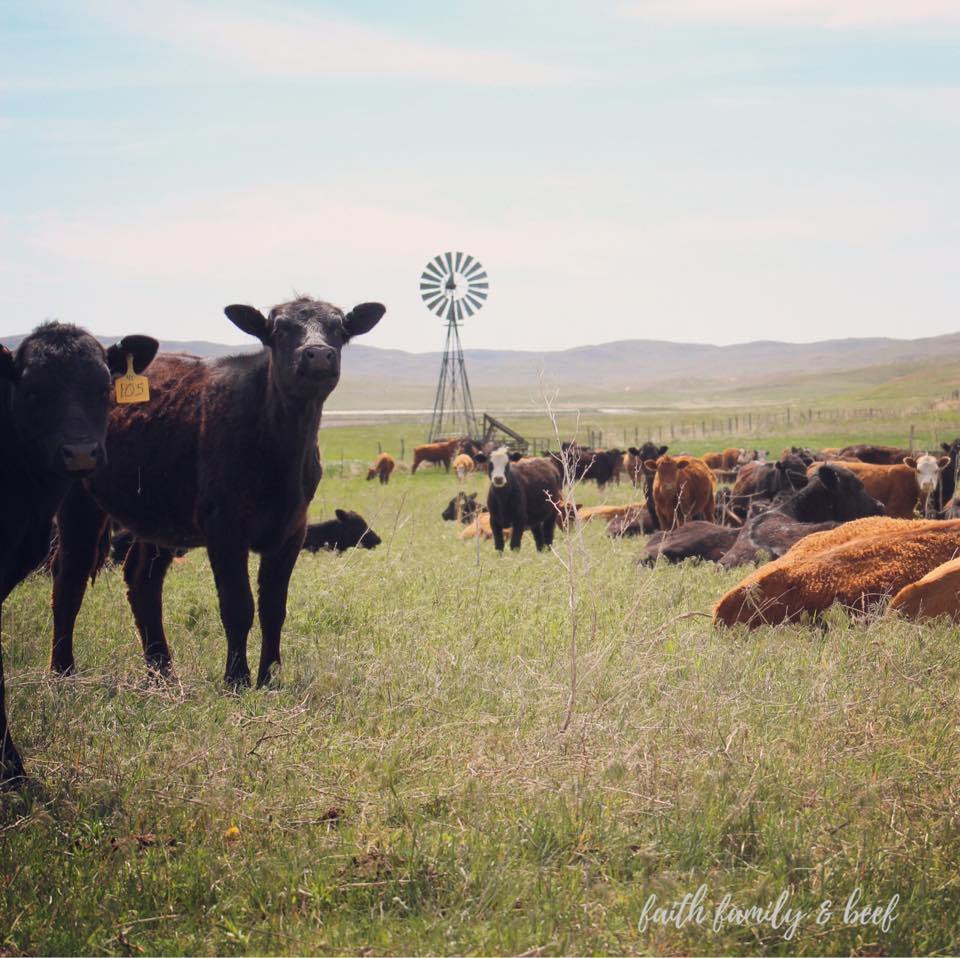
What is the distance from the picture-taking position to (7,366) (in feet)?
18.0

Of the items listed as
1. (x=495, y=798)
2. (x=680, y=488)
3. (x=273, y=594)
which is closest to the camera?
(x=495, y=798)

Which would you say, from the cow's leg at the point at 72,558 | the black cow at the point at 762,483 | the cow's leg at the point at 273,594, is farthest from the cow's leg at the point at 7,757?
the black cow at the point at 762,483

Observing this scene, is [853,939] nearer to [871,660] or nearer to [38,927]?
[38,927]

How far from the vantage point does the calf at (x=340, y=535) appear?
54.6 ft

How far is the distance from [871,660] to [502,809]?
3.09 metres

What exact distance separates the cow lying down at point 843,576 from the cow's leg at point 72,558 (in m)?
4.44

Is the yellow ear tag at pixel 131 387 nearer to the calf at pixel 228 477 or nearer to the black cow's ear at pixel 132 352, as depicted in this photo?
the black cow's ear at pixel 132 352

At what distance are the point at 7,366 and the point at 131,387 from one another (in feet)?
3.31

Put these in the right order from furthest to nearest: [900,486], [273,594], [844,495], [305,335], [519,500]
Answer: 1. [900,486]
2. [519,500]
3. [844,495]
4. [273,594]
5. [305,335]

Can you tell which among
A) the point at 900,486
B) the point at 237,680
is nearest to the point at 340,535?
the point at 900,486

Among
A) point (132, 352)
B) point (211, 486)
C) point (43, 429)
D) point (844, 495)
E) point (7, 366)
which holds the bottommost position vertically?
point (844, 495)

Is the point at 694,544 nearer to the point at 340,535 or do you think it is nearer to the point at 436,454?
the point at 340,535

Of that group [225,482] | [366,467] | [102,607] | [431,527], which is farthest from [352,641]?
[366,467]

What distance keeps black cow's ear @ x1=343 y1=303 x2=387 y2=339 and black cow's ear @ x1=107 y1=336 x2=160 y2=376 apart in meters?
1.29
